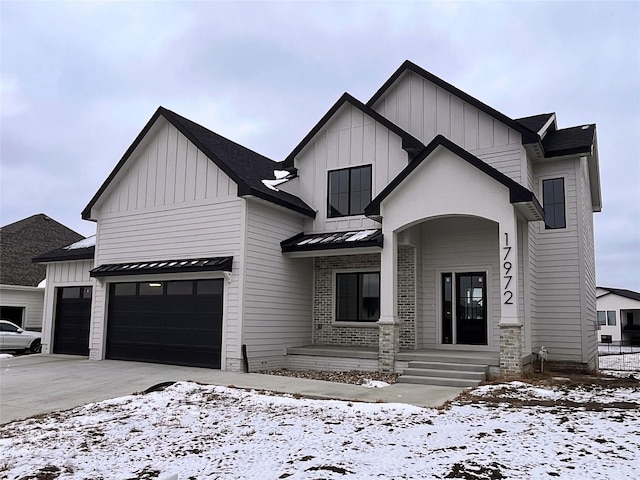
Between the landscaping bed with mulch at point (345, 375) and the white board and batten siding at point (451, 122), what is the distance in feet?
19.9

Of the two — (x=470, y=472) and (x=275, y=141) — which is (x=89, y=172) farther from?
(x=470, y=472)

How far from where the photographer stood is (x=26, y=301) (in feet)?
77.7

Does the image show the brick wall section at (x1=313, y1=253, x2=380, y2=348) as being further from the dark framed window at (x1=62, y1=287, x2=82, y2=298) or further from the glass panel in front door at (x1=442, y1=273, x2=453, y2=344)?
the dark framed window at (x1=62, y1=287, x2=82, y2=298)

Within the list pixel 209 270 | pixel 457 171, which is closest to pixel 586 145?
pixel 457 171

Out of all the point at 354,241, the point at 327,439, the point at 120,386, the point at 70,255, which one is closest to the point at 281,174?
the point at 354,241

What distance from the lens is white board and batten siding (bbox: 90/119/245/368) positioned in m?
13.3

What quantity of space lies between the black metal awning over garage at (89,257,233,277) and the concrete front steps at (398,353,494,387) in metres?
5.03

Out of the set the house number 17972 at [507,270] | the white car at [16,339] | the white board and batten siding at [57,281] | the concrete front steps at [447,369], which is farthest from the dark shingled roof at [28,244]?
the house number 17972 at [507,270]

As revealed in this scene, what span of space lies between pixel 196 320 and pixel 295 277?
303 cm

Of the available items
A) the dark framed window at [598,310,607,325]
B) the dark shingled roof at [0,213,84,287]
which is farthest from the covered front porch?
the dark framed window at [598,310,607,325]

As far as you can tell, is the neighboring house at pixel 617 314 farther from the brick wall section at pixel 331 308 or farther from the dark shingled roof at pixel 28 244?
the dark shingled roof at pixel 28 244

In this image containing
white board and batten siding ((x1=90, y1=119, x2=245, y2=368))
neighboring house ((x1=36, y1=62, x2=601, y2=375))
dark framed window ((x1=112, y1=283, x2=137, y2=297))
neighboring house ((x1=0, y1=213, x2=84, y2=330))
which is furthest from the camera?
neighboring house ((x1=0, y1=213, x2=84, y2=330))

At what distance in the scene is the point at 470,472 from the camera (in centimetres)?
503

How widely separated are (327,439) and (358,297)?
8805mm
